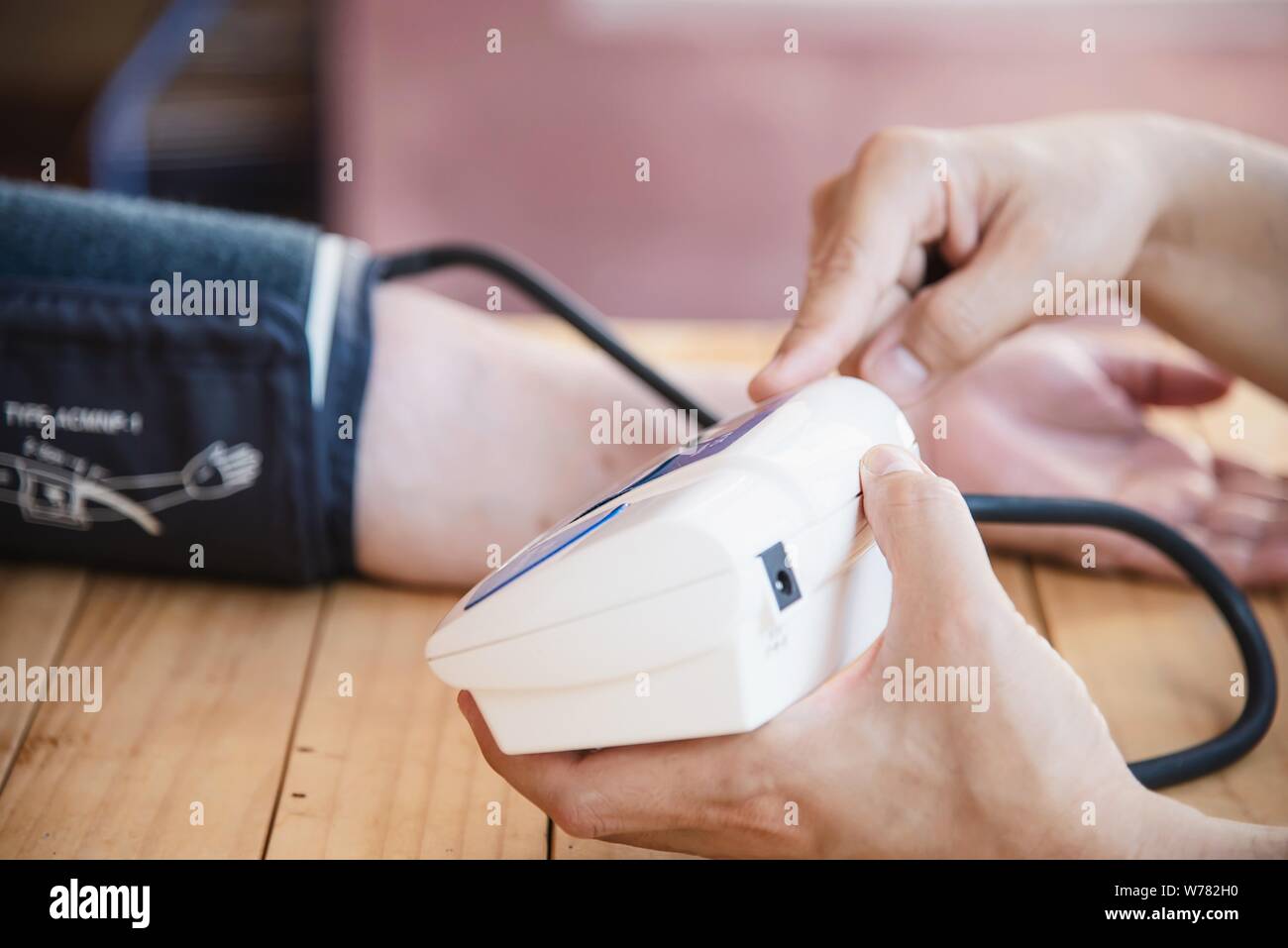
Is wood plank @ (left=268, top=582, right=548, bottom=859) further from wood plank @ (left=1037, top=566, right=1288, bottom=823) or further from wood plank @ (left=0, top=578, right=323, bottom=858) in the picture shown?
wood plank @ (left=1037, top=566, right=1288, bottom=823)

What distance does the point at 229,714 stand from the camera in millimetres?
660

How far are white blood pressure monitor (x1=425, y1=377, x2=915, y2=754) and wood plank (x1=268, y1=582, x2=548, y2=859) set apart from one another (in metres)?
0.10

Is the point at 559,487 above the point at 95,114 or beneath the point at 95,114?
beneath

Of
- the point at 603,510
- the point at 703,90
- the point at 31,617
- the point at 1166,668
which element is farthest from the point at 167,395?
the point at 703,90

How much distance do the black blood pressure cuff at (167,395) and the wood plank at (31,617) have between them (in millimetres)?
22

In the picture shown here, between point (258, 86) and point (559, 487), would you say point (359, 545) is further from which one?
point (258, 86)

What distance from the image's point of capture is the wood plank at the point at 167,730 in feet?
1.90

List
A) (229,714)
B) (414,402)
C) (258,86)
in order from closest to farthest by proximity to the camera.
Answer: (229,714), (414,402), (258,86)

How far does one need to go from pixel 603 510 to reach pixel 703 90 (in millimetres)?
1344

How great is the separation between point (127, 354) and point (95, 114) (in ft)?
3.59

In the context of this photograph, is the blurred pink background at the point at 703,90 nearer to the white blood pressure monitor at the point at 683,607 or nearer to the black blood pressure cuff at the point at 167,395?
the black blood pressure cuff at the point at 167,395

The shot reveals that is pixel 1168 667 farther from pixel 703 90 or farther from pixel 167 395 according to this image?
pixel 703 90

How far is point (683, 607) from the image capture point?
0.46 m
